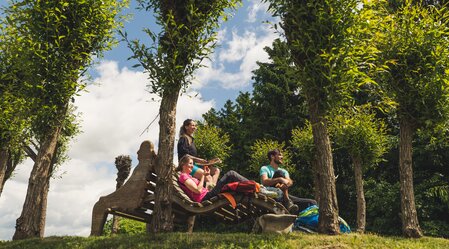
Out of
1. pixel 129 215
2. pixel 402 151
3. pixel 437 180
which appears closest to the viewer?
pixel 129 215

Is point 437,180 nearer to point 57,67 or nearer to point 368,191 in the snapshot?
point 368,191

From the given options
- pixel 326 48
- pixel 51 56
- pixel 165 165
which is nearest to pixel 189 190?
pixel 165 165

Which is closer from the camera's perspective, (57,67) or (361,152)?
(57,67)

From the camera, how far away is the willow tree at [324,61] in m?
8.84

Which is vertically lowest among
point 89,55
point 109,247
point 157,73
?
point 109,247

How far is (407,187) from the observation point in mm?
11711

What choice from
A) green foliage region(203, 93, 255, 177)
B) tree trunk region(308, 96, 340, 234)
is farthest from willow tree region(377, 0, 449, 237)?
green foliage region(203, 93, 255, 177)

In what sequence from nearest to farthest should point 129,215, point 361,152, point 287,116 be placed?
point 129,215 < point 361,152 < point 287,116

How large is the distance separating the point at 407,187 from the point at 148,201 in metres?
7.76

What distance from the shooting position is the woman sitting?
8.28 meters

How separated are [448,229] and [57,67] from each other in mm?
19121

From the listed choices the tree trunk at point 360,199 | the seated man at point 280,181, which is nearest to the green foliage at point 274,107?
the tree trunk at point 360,199

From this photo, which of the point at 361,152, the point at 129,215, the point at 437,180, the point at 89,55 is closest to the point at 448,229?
the point at 437,180

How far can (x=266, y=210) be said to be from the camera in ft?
28.0
